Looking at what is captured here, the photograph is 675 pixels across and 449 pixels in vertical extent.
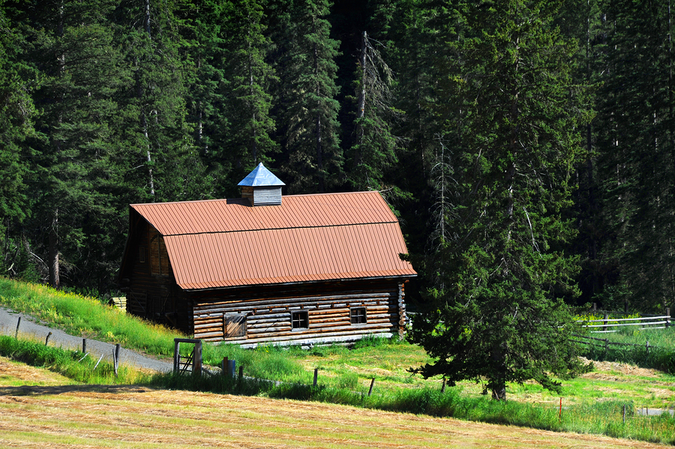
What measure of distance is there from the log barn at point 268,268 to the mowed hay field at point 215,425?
12220 millimetres

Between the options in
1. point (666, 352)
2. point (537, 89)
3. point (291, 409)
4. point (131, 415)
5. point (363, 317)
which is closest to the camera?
point (131, 415)

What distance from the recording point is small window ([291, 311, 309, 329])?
105ft

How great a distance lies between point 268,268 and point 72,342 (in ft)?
28.4

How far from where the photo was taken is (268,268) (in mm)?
31203

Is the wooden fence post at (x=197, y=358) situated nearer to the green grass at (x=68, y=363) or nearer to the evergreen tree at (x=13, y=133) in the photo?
the green grass at (x=68, y=363)

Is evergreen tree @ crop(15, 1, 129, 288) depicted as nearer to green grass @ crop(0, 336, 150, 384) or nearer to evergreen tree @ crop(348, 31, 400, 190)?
evergreen tree @ crop(348, 31, 400, 190)

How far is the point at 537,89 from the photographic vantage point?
62.5 feet

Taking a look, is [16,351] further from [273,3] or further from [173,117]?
[273,3]

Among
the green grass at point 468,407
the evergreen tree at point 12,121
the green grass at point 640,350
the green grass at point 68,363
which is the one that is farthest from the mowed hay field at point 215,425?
the evergreen tree at point 12,121

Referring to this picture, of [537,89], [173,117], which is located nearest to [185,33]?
[173,117]

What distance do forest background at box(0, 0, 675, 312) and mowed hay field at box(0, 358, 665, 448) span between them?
851 inches

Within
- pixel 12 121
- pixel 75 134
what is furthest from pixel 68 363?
pixel 12 121

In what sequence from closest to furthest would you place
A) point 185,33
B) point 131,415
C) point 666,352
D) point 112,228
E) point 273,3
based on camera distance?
1. point 131,415
2. point 666,352
3. point 112,228
4. point 185,33
5. point 273,3

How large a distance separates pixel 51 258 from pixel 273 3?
39.4 metres
